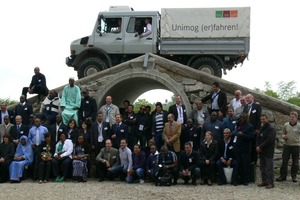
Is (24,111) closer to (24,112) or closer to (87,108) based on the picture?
(24,112)

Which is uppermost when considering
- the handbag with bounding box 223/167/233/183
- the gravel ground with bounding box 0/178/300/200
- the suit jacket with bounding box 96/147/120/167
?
the suit jacket with bounding box 96/147/120/167

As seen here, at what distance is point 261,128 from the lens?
912 centimetres

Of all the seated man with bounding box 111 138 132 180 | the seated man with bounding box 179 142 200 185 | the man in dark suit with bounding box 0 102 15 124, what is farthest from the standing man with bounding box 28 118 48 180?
the seated man with bounding box 179 142 200 185

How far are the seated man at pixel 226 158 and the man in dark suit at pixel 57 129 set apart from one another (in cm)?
376

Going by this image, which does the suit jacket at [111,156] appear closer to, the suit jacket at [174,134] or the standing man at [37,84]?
the suit jacket at [174,134]

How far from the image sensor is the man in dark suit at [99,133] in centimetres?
1040

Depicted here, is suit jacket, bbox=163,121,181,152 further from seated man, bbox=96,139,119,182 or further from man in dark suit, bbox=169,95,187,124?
seated man, bbox=96,139,119,182

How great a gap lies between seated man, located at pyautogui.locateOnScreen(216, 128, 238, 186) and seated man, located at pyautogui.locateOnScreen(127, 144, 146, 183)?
1.70 metres

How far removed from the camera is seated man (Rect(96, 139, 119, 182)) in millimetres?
10070

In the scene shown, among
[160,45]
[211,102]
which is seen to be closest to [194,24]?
[160,45]

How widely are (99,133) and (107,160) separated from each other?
702mm

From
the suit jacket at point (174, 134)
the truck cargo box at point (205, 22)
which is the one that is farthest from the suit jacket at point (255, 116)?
the truck cargo box at point (205, 22)

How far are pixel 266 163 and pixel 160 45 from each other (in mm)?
5629

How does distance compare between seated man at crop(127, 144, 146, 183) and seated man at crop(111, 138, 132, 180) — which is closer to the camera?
seated man at crop(127, 144, 146, 183)
